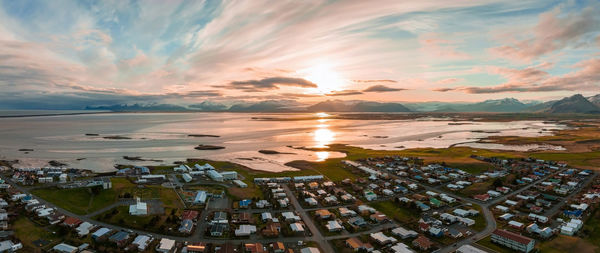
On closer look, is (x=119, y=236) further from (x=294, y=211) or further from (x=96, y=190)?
(x=294, y=211)

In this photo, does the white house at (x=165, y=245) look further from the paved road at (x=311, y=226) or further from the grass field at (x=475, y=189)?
the grass field at (x=475, y=189)

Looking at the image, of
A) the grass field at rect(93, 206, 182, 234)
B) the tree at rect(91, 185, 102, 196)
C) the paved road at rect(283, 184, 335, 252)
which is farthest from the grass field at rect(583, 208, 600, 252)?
the tree at rect(91, 185, 102, 196)

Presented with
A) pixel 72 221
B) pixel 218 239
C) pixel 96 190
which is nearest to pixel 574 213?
pixel 218 239

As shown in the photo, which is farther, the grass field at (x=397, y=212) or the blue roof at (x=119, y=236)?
the grass field at (x=397, y=212)

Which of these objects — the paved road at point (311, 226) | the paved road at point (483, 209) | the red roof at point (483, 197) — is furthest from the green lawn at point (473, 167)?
the paved road at point (311, 226)

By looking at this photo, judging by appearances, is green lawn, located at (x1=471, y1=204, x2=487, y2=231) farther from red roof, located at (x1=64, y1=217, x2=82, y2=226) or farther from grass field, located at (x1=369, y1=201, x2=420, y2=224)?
red roof, located at (x1=64, y1=217, x2=82, y2=226)

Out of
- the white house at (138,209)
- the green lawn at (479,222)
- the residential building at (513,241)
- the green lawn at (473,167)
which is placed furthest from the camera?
the green lawn at (473,167)
